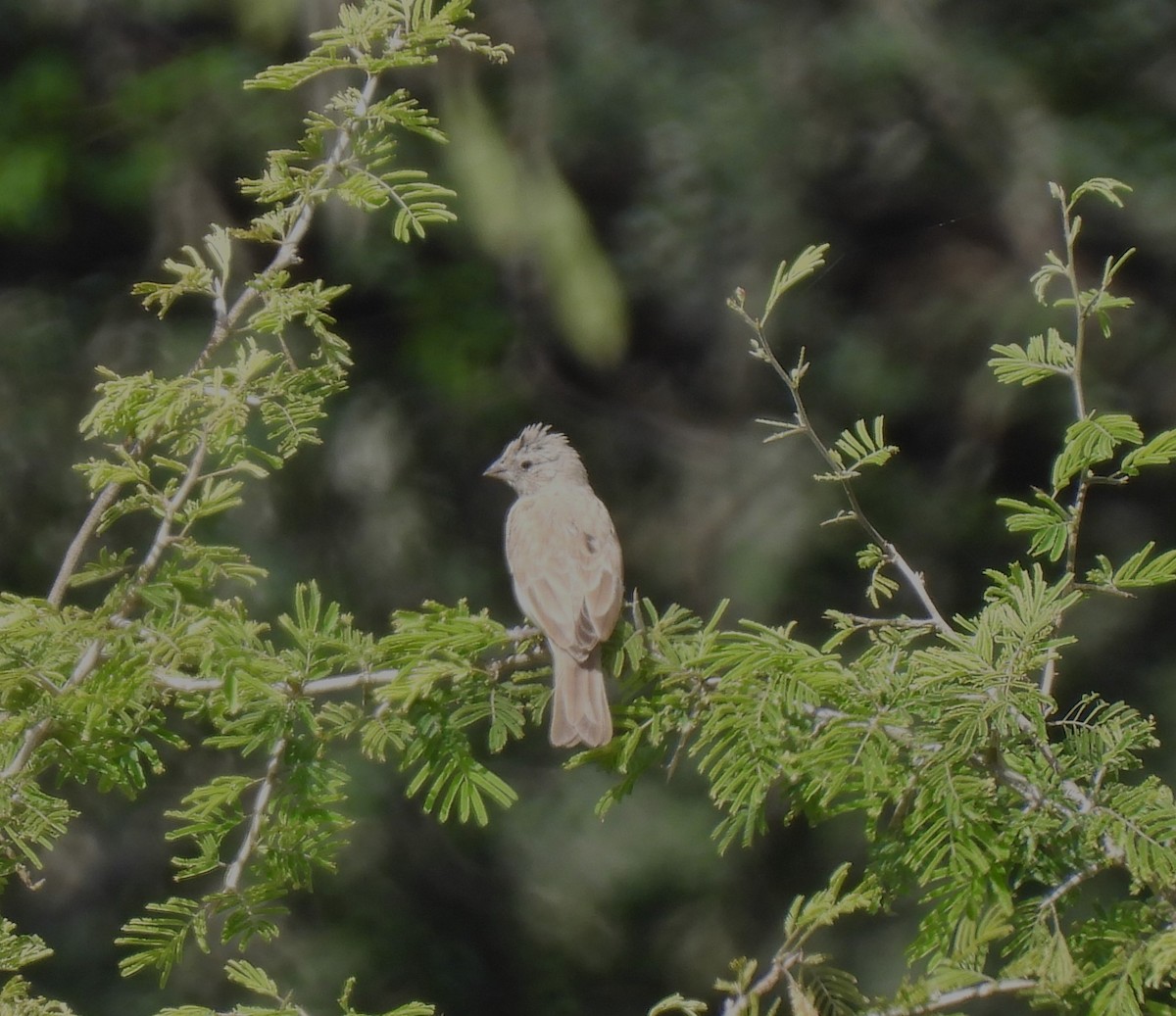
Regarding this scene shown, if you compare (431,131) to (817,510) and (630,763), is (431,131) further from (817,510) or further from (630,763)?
(817,510)

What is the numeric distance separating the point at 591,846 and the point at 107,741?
205 cm

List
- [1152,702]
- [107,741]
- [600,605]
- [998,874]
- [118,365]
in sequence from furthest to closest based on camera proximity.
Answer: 1. [1152,702]
2. [118,365]
3. [600,605]
4. [107,741]
5. [998,874]

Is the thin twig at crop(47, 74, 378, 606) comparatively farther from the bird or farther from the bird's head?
the bird's head

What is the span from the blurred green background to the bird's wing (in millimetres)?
631

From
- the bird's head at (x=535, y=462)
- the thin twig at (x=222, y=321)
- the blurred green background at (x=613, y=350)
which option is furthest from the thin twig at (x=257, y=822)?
the blurred green background at (x=613, y=350)

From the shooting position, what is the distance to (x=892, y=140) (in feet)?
12.3

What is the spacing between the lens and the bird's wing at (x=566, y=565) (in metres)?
2.17

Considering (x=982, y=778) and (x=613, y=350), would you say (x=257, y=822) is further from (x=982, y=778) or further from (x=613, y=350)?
(x=613, y=350)

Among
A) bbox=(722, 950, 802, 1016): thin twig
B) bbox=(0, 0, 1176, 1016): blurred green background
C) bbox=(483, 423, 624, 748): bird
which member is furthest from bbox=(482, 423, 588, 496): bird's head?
bbox=(722, 950, 802, 1016): thin twig

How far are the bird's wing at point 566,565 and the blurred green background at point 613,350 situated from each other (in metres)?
0.63

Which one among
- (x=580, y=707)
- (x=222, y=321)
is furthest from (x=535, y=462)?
(x=222, y=321)

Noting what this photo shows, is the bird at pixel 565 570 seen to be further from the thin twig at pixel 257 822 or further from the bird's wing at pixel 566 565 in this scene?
the thin twig at pixel 257 822

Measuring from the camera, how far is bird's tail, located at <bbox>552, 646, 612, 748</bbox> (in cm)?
190

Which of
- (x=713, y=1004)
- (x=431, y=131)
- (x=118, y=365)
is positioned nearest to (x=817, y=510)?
(x=713, y=1004)
